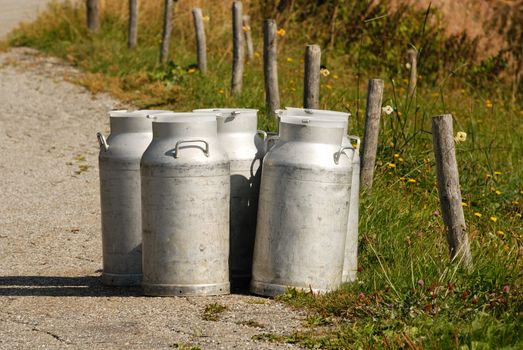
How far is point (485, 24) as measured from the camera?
16703 mm

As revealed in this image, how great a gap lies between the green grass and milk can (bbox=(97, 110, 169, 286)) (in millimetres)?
815

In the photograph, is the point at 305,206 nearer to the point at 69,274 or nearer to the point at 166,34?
the point at 69,274

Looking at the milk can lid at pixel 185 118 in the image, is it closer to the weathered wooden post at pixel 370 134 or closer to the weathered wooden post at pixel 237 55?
the weathered wooden post at pixel 370 134

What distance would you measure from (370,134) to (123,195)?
2.19m

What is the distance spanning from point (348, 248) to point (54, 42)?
1094 centimetres

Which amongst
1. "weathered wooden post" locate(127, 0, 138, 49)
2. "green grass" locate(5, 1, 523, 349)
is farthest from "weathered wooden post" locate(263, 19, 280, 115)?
"weathered wooden post" locate(127, 0, 138, 49)

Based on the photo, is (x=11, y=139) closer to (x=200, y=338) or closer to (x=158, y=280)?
(x=158, y=280)

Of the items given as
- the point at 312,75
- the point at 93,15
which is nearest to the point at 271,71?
the point at 312,75

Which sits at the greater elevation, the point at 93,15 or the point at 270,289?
the point at 93,15

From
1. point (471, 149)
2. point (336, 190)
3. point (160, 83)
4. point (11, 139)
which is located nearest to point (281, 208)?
point (336, 190)

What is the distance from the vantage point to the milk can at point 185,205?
5578 millimetres

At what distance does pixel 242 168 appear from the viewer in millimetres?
5949

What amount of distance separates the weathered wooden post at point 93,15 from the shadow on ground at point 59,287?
9.74m

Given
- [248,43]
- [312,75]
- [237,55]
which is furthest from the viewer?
[248,43]
